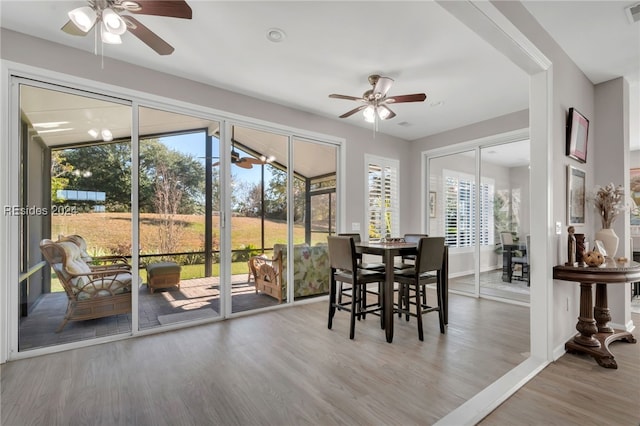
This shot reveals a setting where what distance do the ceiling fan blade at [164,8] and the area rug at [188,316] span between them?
289cm

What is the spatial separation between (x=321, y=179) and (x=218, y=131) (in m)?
1.67

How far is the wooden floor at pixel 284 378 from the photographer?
189 cm

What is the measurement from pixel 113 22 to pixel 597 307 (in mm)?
4489

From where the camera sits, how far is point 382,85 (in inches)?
130

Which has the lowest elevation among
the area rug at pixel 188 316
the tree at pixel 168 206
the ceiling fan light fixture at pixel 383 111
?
the area rug at pixel 188 316

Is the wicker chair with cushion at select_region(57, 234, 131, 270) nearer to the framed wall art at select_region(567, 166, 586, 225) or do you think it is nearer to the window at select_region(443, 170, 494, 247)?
the framed wall art at select_region(567, 166, 586, 225)

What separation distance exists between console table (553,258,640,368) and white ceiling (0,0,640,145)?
6.49ft

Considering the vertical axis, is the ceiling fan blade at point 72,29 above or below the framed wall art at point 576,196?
above

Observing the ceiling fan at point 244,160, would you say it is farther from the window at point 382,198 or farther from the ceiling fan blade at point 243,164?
the window at point 382,198

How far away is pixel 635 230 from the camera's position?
582 cm

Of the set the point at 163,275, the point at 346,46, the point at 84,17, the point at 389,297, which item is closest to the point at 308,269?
the point at 389,297

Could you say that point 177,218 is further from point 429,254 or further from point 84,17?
point 429,254

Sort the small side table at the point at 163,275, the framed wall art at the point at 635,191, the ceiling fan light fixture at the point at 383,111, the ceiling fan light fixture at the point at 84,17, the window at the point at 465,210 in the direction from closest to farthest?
the ceiling fan light fixture at the point at 84,17
the small side table at the point at 163,275
the ceiling fan light fixture at the point at 383,111
the window at the point at 465,210
the framed wall art at the point at 635,191

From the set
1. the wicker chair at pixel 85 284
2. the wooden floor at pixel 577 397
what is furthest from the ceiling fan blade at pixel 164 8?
the wooden floor at pixel 577 397
